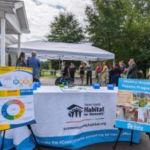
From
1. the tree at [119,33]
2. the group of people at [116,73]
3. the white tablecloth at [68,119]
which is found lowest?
the white tablecloth at [68,119]

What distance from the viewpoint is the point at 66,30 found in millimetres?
39281

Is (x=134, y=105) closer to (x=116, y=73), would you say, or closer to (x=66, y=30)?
(x=116, y=73)

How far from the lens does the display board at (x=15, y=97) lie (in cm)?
281

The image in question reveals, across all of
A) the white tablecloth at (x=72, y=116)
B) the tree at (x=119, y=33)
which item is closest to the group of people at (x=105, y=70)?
the white tablecloth at (x=72, y=116)

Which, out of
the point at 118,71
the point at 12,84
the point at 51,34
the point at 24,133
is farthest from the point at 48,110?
the point at 51,34

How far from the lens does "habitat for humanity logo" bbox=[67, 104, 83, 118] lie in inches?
144

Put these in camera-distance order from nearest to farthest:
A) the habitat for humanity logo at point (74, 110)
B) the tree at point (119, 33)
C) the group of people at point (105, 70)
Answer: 1. the habitat for humanity logo at point (74, 110)
2. the group of people at point (105, 70)
3. the tree at point (119, 33)

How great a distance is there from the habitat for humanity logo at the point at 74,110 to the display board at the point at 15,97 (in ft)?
2.57

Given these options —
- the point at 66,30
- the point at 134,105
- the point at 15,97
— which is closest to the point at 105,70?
the point at 134,105

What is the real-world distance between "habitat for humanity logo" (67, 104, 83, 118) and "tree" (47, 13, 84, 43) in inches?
1306

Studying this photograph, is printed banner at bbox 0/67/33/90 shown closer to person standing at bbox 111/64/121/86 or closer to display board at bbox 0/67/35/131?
display board at bbox 0/67/35/131

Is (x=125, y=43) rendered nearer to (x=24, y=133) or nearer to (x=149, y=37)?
(x=149, y=37)

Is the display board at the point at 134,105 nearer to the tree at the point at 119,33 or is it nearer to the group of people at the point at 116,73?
the group of people at the point at 116,73

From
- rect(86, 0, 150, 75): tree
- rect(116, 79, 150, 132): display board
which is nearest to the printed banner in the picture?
rect(116, 79, 150, 132): display board
